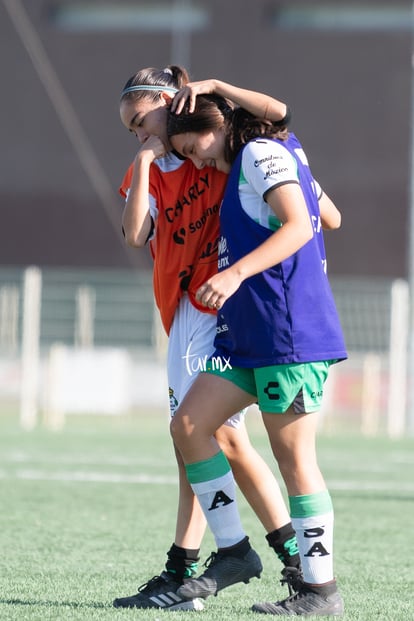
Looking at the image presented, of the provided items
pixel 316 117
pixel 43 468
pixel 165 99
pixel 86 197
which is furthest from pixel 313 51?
pixel 165 99

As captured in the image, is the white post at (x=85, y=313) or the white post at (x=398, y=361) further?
the white post at (x=85, y=313)

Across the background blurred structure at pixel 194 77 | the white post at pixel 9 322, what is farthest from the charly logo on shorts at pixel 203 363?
the background blurred structure at pixel 194 77

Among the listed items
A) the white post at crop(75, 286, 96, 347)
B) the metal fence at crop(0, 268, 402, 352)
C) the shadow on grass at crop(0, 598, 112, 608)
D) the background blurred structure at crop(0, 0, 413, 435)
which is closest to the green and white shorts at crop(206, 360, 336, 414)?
the shadow on grass at crop(0, 598, 112, 608)

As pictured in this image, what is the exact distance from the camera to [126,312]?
786 inches

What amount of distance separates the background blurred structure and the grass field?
12356 millimetres

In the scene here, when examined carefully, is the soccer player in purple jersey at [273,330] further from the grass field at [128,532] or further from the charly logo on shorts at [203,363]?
the grass field at [128,532]

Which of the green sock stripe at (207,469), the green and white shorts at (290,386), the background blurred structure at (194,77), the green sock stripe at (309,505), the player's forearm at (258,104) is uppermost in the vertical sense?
the background blurred structure at (194,77)

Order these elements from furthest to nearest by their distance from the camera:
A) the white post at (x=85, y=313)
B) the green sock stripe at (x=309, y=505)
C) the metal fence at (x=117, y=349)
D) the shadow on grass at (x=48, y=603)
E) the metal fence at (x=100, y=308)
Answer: the white post at (x=85, y=313)
the metal fence at (x=100, y=308)
the metal fence at (x=117, y=349)
the shadow on grass at (x=48, y=603)
the green sock stripe at (x=309, y=505)

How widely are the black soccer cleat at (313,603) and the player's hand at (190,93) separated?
1.55 metres

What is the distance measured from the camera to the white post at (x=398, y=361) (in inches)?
658

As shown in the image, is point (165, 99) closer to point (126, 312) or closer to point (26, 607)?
point (26, 607)

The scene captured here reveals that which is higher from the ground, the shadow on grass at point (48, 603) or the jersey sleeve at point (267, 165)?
the jersey sleeve at point (267, 165)

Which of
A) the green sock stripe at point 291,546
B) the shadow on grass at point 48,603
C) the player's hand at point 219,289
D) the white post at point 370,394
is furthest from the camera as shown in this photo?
the white post at point 370,394

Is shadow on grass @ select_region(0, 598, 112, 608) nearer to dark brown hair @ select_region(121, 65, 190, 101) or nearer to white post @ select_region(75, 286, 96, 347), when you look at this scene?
dark brown hair @ select_region(121, 65, 190, 101)
